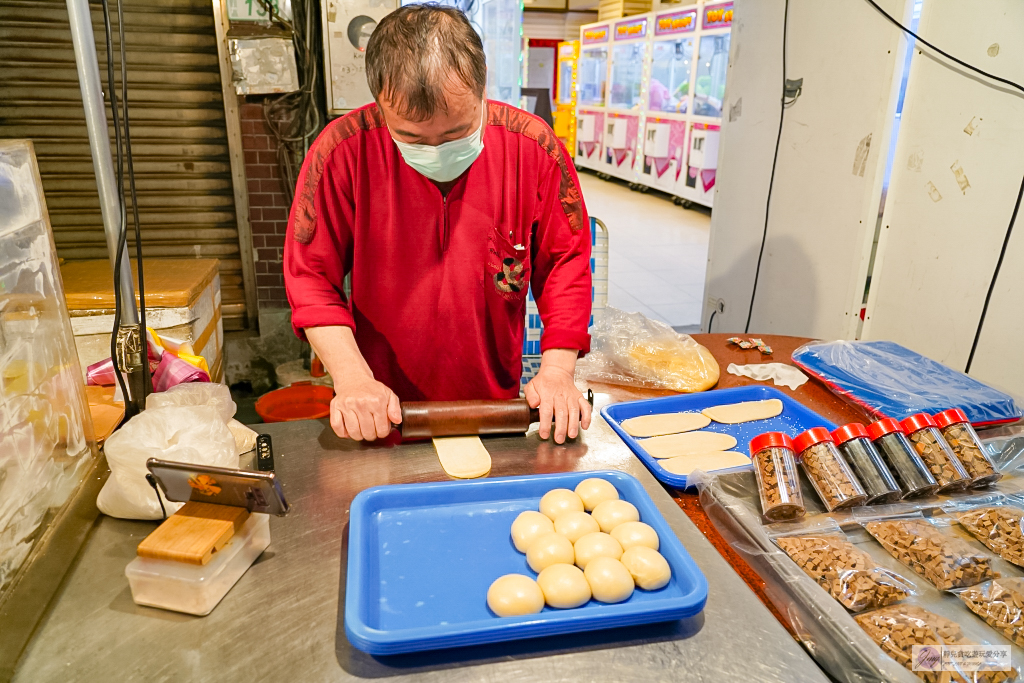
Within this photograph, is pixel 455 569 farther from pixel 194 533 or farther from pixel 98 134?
pixel 98 134

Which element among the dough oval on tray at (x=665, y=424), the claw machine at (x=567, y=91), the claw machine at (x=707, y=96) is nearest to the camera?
the dough oval on tray at (x=665, y=424)

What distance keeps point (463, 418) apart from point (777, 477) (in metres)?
0.56

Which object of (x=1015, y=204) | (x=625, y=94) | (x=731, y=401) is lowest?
(x=731, y=401)

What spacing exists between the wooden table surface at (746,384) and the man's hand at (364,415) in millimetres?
558

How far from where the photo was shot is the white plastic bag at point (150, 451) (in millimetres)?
963

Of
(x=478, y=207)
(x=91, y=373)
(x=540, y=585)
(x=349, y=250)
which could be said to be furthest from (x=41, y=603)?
(x=478, y=207)

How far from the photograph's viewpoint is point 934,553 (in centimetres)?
99

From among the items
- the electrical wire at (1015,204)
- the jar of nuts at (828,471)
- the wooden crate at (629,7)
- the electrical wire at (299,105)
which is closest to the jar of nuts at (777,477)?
the jar of nuts at (828,471)

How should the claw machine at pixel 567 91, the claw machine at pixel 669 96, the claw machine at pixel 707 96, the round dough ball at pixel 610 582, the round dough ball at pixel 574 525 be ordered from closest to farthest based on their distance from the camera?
the round dough ball at pixel 610 582
the round dough ball at pixel 574 525
the claw machine at pixel 707 96
the claw machine at pixel 669 96
the claw machine at pixel 567 91

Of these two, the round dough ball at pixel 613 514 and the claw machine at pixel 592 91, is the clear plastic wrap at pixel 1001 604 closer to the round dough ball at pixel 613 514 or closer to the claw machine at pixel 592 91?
the round dough ball at pixel 613 514

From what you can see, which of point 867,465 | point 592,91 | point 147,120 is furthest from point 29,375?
point 592,91

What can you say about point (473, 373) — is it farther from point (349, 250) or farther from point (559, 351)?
point (349, 250)

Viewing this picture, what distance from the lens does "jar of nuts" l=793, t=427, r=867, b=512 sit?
1097mm

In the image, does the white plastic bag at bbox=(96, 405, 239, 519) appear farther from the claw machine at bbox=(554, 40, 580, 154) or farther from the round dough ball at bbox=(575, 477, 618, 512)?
the claw machine at bbox=(554, 40, 580, 154)
